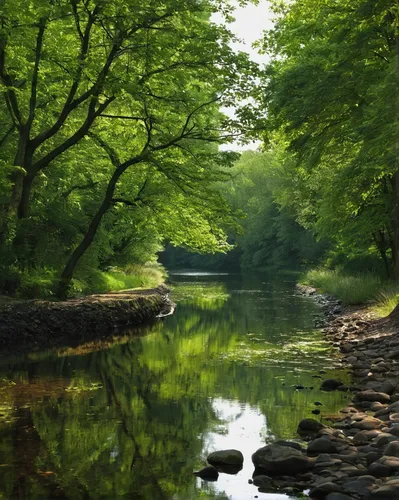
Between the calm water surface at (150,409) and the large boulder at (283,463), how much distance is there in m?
0.19

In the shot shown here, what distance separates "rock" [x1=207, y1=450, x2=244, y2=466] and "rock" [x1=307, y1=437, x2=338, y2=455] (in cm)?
80

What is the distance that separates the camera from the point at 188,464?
23.9ft

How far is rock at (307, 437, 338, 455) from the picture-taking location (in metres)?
7.22

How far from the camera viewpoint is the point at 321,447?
7227 mm

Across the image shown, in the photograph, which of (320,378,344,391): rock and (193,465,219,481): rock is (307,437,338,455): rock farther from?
(320,378,344,391): rock

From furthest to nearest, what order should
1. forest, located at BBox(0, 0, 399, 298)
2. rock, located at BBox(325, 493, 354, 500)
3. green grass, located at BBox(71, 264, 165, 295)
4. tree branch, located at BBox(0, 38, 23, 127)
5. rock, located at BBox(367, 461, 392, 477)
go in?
green grass, located at BBox(71, 264, 165, 295)
tree branch, located at BBox(0, 38, 23, 127)
forest, located at BBox(0, 0, 399, 298)
rock, located at BBox(367, 461, 392, 477)
rock, located at BBox(325, 493, 354, 500)

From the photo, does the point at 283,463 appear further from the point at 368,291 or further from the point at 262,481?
the point at 368,291

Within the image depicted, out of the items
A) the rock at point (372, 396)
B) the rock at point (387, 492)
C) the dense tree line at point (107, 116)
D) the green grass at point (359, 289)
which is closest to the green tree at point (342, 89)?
the dense tree line at point (107, 116)

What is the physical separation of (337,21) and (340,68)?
3.56 feet

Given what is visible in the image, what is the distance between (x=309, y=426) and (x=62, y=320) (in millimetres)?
10596

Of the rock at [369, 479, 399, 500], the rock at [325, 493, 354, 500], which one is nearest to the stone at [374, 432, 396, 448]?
the rock at [369, 479, 399, 500]

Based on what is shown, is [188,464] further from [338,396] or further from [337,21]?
[337,21]

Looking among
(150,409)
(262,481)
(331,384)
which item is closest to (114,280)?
(331,384)

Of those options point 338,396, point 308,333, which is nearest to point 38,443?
point 338,396
